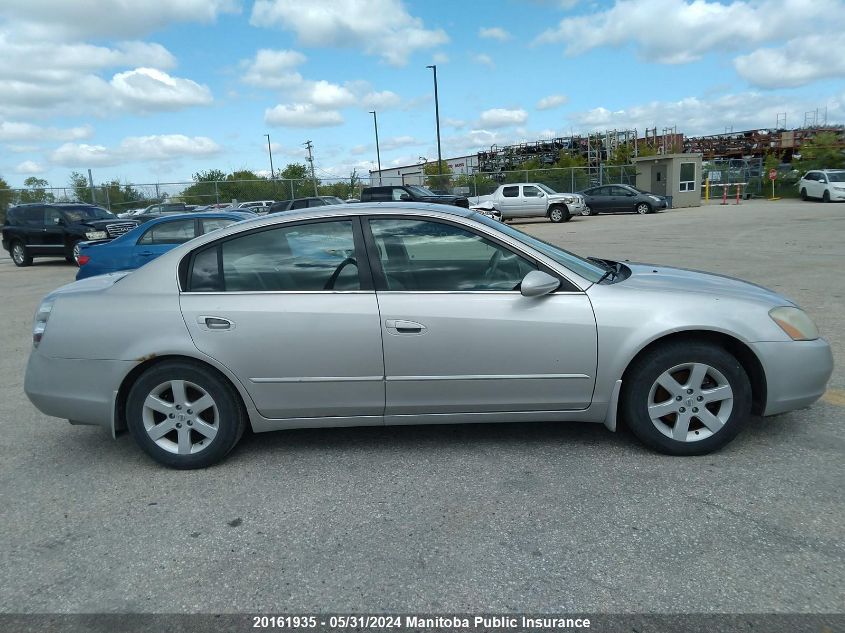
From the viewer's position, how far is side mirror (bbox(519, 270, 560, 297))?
3.56 m

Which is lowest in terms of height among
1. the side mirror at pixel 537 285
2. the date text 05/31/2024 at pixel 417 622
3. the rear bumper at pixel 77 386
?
the date text 05/31/2024 at pixel 417 622

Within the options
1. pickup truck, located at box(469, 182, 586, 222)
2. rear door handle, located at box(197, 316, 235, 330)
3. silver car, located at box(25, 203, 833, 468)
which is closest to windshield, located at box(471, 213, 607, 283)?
silver car, located at box(25, 203, 833, 468)

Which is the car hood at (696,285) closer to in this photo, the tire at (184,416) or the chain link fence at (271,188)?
the tire at (184,416)

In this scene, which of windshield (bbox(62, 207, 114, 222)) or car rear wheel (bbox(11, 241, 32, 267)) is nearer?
windshield (bbox(62, 207, 114, 222))

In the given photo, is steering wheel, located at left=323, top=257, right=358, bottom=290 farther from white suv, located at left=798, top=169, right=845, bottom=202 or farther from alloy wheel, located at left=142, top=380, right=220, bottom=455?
white suv, located at left=798, top=169, right=845, bottom=202

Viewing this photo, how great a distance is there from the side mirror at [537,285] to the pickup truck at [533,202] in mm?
23562

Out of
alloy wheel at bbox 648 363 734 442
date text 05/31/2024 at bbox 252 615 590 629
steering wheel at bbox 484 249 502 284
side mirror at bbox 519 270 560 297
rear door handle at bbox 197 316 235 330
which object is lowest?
date text 05/31/2024 at bbox 252 615 590 629

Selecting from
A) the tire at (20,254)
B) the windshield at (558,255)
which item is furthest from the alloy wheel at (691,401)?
the tire at (20,254)

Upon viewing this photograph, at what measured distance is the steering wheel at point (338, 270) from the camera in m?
3.74

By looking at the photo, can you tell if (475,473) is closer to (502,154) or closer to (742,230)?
(742,230)

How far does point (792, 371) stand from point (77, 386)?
417 cm

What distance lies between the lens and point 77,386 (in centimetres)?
377

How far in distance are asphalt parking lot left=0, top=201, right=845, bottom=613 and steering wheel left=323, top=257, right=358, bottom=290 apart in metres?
1.06

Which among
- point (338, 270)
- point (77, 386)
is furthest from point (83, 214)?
point (338, 270)
